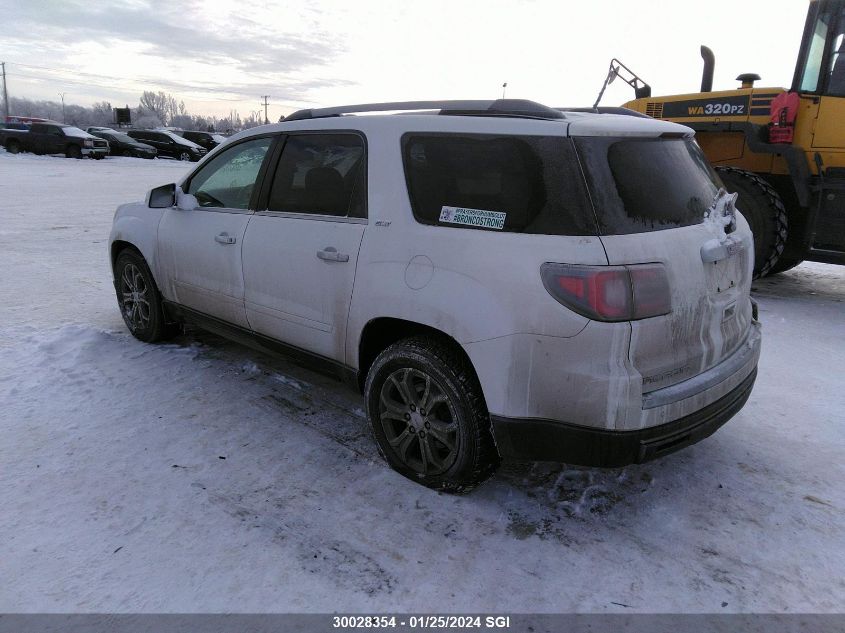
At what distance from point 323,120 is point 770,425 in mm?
3310

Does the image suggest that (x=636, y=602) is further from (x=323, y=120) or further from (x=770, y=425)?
(x=323, y=120)

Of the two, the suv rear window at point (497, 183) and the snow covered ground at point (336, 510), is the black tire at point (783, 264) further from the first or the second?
the suv rear window at point (497, 183)

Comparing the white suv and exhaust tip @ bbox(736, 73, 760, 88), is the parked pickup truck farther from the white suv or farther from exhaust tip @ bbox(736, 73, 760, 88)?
the white suv

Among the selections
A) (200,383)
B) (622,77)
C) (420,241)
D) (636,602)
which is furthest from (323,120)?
(622,77)

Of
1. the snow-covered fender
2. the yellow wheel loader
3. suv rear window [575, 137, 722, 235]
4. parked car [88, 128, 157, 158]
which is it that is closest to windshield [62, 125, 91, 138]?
parked car [88, 128, 157, 158]

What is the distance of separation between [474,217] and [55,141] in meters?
33.3

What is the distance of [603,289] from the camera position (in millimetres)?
A: 2387

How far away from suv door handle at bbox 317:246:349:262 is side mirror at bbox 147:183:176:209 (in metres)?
1.78

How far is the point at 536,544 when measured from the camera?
267cm

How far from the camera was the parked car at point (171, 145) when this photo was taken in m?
33.5

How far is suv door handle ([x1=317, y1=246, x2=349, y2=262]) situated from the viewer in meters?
3.21

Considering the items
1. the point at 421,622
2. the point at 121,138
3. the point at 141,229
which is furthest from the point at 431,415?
the point at 121,138

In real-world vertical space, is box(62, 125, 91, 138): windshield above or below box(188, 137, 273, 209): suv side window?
above

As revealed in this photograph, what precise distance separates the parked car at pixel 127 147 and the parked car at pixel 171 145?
2.51 feet
